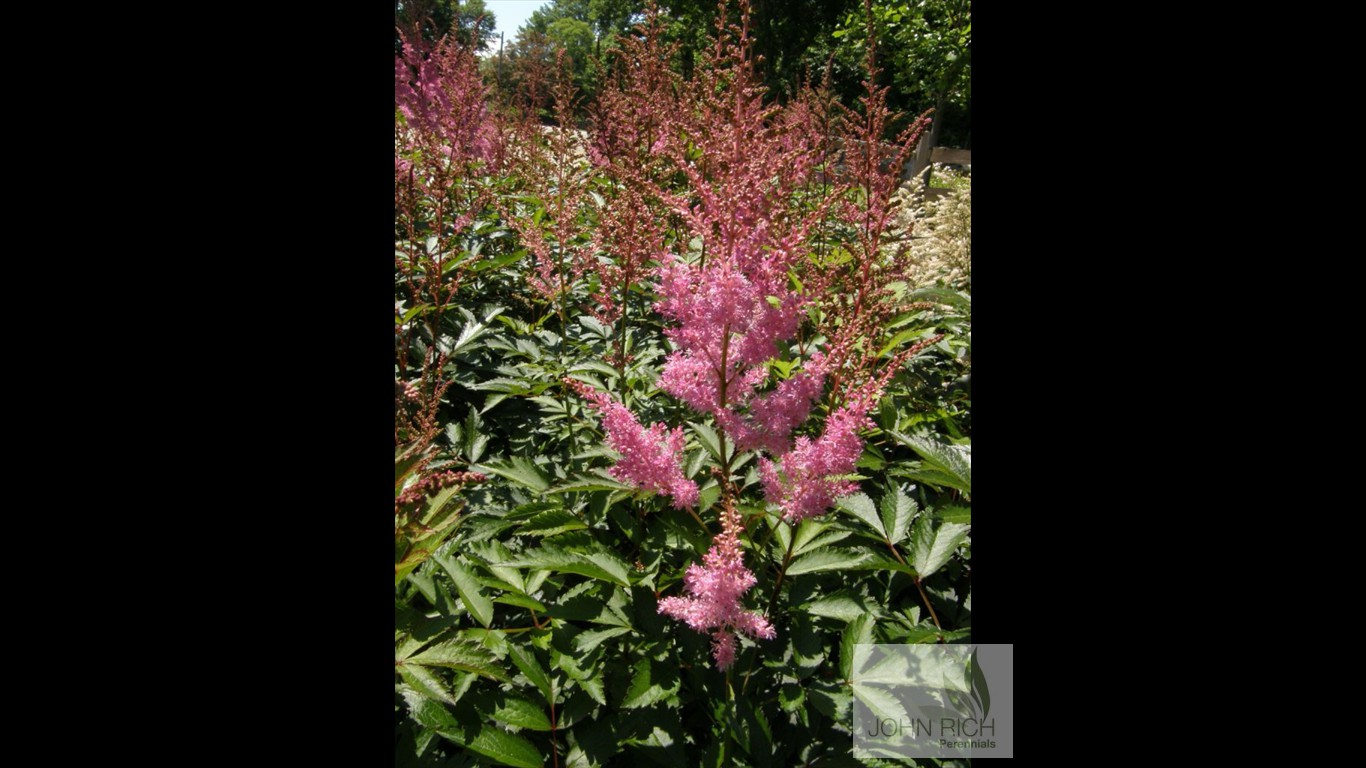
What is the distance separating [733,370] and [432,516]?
0.63 m

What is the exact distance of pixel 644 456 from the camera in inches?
50.1

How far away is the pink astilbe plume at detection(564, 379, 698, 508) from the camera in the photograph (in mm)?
1270

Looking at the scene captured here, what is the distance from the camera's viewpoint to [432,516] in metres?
1.35

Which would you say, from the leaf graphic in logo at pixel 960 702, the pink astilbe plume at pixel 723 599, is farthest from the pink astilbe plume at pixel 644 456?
the leaf graphic in logo at pixel 960 702

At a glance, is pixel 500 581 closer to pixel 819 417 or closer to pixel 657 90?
pixel 819 417

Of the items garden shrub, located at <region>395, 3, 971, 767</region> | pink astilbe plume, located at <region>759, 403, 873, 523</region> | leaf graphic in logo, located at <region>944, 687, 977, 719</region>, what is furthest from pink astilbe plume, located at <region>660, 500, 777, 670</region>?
leaf graphic in logo, located at <region>944, 687, 977, 719</region>

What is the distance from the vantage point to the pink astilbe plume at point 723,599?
1166mm

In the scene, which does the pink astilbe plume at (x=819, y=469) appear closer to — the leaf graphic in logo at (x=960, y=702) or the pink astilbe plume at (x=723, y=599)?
the pink astilbe plume at (x=723, y=599)
